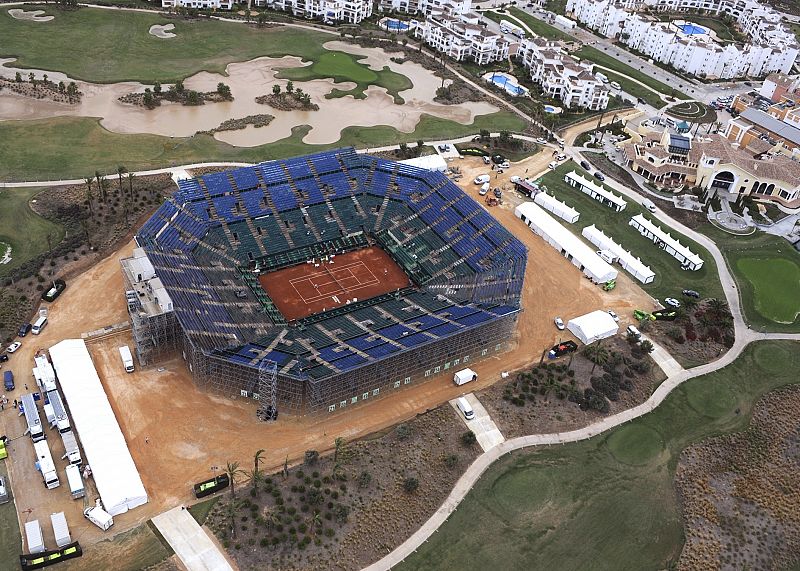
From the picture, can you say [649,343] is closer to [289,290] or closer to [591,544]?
[591,544]

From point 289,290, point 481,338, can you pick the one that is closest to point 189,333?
point 289,290

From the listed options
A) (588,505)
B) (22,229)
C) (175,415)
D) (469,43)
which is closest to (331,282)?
(175,415)

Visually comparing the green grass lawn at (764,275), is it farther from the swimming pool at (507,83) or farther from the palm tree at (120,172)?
the palm tree at (120,172)

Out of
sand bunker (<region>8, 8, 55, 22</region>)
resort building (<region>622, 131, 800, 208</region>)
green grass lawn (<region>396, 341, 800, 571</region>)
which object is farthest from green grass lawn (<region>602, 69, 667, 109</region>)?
sand bunker (<region>8, 8, 55, 22</region>)

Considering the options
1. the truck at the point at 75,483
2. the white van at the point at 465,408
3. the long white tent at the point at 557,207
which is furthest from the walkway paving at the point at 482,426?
the long white tent at the point at 557,207

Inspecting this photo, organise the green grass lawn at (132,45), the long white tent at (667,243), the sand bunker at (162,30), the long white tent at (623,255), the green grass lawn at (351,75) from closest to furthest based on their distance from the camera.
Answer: the long white tent at (623,255), the long white tent at (667,243), the green grass lawn at (132,45), the green grass lawn at (351,75), the sand bunker at (162,30)

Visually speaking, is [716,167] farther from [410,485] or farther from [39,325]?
[39,325]

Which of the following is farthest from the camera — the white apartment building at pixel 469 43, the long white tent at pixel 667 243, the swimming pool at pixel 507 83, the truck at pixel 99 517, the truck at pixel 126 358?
the white apartment building at pixel 469 43
